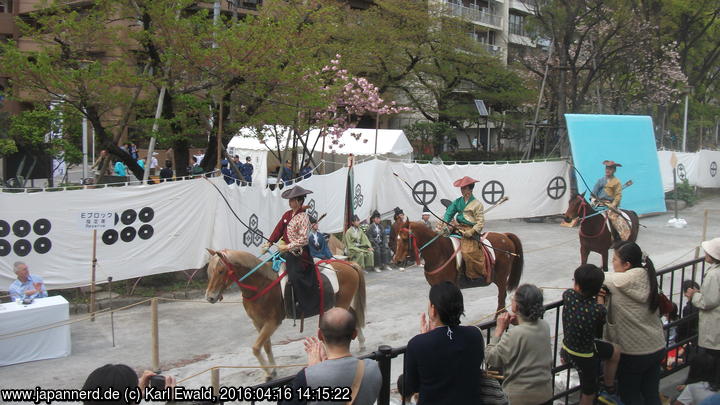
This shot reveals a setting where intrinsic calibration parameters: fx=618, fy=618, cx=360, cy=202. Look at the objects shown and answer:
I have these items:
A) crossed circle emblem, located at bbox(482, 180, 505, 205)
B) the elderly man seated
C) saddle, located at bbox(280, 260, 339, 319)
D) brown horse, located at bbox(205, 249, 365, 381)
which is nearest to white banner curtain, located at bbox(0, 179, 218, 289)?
the elderly man seated

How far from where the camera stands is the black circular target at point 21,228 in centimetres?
1009

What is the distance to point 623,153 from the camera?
21.6 meters

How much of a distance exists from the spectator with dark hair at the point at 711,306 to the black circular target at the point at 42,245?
9.64 m

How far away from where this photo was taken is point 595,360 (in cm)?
489

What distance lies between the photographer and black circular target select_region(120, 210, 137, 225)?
445 inches

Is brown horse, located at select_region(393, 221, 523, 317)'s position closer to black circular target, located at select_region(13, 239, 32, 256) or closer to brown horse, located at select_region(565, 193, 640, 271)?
brown horse, located at select_region(565, 193, 640, 271)

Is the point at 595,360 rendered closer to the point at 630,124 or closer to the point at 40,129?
the point at 40,129

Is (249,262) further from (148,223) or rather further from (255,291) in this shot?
(148,223)

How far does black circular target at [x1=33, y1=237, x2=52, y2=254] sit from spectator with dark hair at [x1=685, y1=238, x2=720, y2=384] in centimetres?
964

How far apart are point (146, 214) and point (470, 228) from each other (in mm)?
6037

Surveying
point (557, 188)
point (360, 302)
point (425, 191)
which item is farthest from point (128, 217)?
point (557, 188)

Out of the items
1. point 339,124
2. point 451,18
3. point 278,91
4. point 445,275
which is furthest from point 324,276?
point 451,18

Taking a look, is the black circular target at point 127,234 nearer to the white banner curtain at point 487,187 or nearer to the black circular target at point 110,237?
the black circular target at point 110,237

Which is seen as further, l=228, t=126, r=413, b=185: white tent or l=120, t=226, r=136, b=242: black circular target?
l=228, t=126, r=413, b=185: white tent
